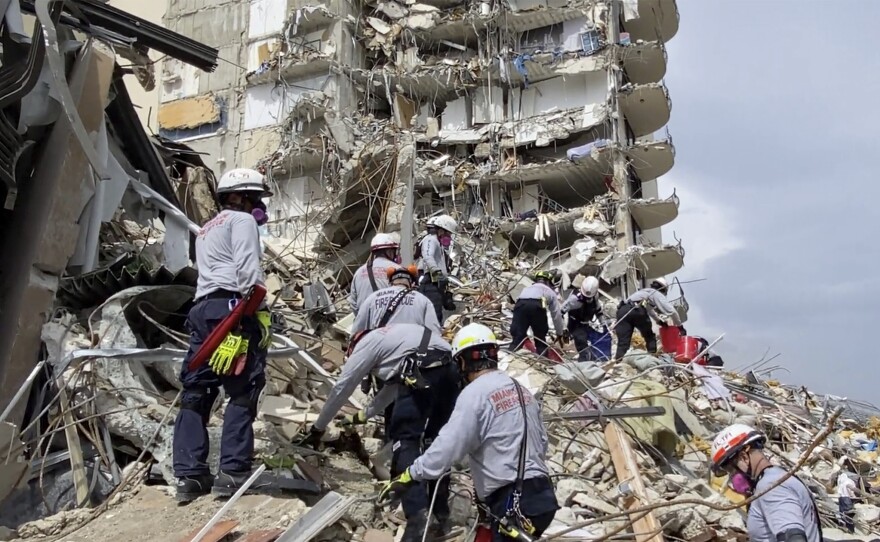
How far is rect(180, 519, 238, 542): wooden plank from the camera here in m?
3.73

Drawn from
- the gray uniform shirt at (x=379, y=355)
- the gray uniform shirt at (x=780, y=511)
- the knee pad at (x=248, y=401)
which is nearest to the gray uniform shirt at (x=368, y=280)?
the gray uniform shirt at (x=379, y=355)

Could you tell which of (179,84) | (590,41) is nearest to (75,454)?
(590,41)

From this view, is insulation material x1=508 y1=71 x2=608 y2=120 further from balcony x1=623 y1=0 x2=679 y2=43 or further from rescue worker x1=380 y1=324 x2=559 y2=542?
rescue worker x1=380 y1=324 x2=559 y2=542

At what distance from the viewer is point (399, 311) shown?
521 cm

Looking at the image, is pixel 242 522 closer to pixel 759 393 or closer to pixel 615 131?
pixel 759 393

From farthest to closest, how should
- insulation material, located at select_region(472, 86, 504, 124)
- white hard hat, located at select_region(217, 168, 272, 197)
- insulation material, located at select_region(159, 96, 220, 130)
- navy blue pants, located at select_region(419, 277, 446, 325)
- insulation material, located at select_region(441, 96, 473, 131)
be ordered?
insulation material, located at select_region(159, 96, 220, 130)
insulation material, located at select_region(441, 96, 473, 131)
insulation material, located at select_region(472, 86, 504, 124)
navy blue pants, located at select_region(419, 277, 446, 325)
white hard hat, located at select_region(217, 168, 272, 197)

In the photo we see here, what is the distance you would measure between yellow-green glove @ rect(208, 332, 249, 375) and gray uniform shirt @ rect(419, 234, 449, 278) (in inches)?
196

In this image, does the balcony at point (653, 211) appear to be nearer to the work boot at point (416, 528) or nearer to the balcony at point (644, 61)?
the balcony at point (644, 61)

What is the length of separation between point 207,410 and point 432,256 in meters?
5.15

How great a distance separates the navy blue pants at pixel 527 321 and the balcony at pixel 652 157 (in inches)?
631

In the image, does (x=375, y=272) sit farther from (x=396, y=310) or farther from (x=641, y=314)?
(x=641, y=314)

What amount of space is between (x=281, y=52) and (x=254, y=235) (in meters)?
24.3

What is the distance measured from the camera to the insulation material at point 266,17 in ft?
92.8

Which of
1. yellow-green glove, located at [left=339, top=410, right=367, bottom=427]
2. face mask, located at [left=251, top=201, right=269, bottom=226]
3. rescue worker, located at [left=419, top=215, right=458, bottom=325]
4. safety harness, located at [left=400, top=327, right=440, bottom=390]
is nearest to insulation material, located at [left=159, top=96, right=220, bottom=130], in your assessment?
rescue worker, located at [left=419, top=215, right=458, bottom=325]
